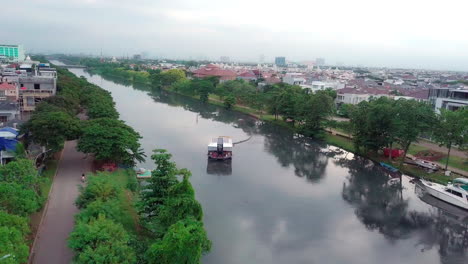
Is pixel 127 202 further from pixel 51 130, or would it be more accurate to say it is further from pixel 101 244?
pixel 51 130

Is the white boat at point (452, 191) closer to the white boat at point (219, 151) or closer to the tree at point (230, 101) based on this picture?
the white boat at point (219, 151)

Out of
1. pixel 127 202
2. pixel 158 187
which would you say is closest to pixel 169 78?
pixel 127 202

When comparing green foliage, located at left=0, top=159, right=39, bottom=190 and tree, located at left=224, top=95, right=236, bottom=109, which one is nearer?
green foliage, located at left=0, top=159, right=39, bottom=190

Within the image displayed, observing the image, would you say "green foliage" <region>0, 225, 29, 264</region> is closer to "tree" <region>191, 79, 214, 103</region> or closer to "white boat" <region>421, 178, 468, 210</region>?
"white boat" <region>421, 178, 468, 210</region>

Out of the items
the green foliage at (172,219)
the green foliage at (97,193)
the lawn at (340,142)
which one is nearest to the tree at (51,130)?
the green foliage at (97,193)

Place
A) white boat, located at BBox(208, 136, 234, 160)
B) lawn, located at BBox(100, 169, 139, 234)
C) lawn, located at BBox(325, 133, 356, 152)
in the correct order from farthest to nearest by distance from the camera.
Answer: lawn, located at BBox(325, 133, 356, 152)
white boat, located at BBox(208, 136, 234, 160)
lawn, located at BBox(100, 169, 139, 234)

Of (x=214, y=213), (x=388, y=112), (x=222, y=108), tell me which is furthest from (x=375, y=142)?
(x=222, y=108)

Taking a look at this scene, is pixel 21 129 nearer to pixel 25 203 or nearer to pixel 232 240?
pixel 25 203

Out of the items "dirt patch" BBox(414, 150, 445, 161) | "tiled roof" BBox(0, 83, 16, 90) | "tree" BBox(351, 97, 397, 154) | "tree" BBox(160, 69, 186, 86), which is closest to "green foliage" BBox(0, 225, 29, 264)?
"tree" BBox(351, 97, 397, 154)
